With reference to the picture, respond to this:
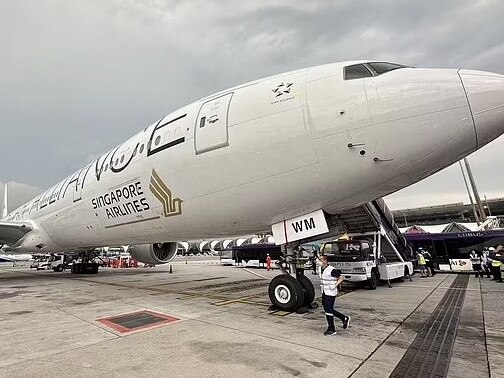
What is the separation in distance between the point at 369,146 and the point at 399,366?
3054 millimetres

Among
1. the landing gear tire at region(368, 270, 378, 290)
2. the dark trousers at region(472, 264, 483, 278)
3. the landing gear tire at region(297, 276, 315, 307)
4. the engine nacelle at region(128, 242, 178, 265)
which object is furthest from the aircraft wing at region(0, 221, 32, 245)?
the dark trousers at region(472, 264, 483, 278)

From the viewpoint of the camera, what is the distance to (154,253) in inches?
575

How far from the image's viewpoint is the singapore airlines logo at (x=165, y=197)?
7.52 meters

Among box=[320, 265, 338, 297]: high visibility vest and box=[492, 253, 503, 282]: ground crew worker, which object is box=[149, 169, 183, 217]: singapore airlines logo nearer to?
box=[320, 265, 338, 297]: high visibility vest

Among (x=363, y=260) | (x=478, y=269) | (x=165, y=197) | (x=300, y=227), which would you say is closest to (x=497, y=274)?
(x=478, y=269)

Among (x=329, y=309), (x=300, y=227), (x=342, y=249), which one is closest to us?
(x=329, y=309)

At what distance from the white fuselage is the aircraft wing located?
10.7m

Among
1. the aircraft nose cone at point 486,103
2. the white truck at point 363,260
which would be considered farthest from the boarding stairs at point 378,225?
the aircraft nose cone at point 486,103

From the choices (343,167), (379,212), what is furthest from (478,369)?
(379,212)

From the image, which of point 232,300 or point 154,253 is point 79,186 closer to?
point 154,253

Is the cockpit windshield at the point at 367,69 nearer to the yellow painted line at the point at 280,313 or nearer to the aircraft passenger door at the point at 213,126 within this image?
the aircraft passenger door at the point at 213,126

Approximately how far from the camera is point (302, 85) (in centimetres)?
606

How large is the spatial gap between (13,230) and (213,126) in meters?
14.8

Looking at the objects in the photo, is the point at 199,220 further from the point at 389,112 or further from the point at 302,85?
the point at 389,112
